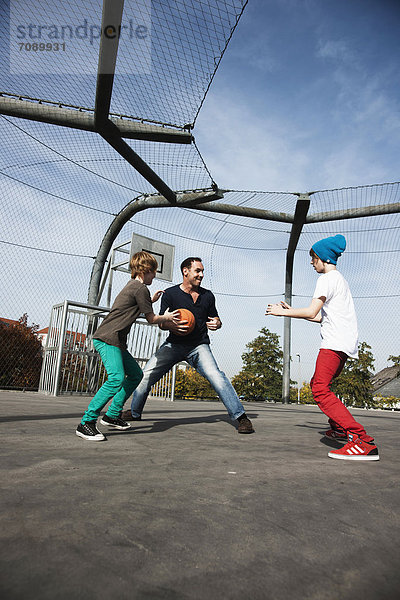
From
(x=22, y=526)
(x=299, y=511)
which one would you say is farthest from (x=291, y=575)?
(x=22, y=526)

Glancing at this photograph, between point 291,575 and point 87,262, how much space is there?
9932mm

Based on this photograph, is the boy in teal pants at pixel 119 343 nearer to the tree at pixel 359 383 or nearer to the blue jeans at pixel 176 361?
the blue jeans at pixel 176 361

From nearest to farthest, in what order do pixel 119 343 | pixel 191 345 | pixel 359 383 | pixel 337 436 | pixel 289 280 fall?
pixel 119 343
pixel 337 436
pixel 191 345
pixel 289 280
pixel 359 383

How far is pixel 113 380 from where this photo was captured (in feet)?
10.6

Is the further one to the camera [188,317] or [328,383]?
[188,317]

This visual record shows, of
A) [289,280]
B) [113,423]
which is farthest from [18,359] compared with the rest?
[289,280]

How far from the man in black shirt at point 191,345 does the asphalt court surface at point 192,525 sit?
1381 mm

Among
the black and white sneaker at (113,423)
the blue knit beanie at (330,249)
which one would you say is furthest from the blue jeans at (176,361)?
the blue knit beanie at (330,249)

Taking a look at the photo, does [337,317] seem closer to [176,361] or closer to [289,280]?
[176,361]

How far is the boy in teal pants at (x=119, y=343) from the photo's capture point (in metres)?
3.09

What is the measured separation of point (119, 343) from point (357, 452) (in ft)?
6.53

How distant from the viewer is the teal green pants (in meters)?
3.09

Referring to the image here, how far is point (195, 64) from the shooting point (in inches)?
224

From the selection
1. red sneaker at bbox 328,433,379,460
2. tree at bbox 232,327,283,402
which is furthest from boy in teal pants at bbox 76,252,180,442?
tree at bbox 232,327,283,402
